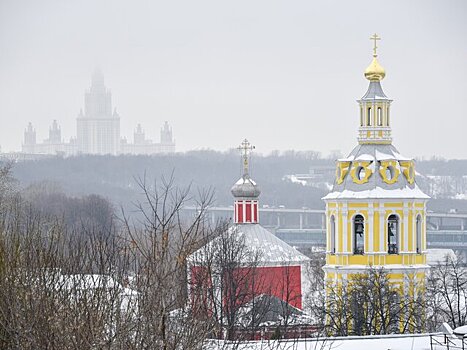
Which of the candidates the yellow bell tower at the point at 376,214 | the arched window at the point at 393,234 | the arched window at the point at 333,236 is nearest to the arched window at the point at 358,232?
the yellow bell tower at the point at 376,214

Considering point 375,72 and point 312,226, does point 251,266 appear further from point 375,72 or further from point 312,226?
point 312,226

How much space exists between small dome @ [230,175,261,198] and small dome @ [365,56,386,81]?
400 cm

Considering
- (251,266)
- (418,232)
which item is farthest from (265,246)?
(251,266)

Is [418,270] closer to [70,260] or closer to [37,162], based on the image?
[70,260]

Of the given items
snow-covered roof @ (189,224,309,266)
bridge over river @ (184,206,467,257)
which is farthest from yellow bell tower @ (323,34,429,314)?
bridge over river @ (184,206,467,257)

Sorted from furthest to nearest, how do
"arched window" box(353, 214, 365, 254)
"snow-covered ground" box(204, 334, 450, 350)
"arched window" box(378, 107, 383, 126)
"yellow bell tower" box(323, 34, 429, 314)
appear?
"arched window" box(378, 107, 383, 126) → "arched window" box(353, 214, 365, 254) → "yellow bell tower" box(323, 34, 429, 314) → "snow-covered ground" box(204, 334, 450, 350)

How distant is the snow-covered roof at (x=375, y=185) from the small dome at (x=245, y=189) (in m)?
3.24

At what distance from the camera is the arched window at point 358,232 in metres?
38.1

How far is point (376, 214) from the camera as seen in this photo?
37.8 metres

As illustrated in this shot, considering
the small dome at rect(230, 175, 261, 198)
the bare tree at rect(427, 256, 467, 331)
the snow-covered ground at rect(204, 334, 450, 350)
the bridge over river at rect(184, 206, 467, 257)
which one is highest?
the small dome at rect(230, 175, 261, 198)

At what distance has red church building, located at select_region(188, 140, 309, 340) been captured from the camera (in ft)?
105

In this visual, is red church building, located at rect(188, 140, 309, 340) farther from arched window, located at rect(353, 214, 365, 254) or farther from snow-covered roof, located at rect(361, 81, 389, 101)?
snow-covered roof, located at rect(361, 81, 389, 101)

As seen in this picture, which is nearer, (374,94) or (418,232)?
(418,232)

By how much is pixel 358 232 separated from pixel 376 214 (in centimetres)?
75
